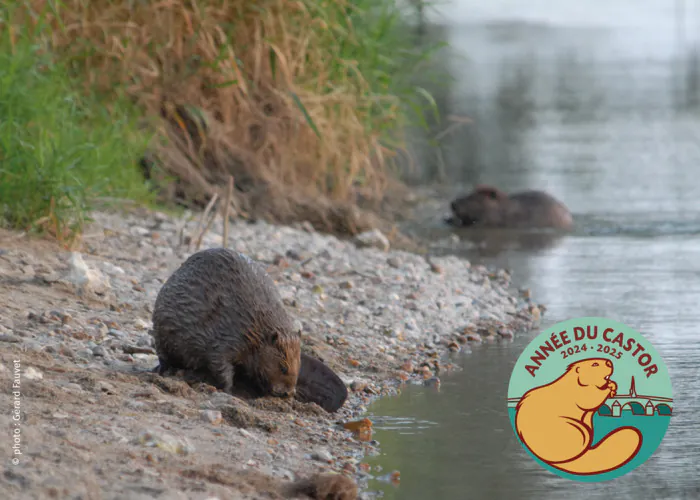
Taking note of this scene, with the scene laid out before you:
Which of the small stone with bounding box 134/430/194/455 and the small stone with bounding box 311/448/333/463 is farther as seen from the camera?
the small stone with bounding box 311/448/333/463

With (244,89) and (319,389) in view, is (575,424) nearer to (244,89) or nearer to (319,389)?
(319,389)

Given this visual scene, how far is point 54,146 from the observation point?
6.04 meters

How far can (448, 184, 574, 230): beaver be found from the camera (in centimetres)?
985

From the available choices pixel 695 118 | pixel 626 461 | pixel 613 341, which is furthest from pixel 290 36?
pixel 695 118

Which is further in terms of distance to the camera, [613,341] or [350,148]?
[350,148]

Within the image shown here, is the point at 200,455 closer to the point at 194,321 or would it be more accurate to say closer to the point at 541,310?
the point at 194,321

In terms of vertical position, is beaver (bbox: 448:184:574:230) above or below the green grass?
below

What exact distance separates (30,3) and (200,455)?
15.8ft

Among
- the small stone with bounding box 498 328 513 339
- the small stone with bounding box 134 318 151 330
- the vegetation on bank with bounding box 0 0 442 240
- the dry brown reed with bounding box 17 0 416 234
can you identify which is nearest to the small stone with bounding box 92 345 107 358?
the small stone with bounding box 134 318 151 330

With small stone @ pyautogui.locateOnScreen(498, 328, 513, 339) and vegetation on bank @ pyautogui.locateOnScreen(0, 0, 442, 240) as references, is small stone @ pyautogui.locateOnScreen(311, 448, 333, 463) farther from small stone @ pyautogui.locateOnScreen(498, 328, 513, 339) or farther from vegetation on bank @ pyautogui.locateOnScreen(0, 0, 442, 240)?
vegetation on bank @ pyautogui.locateOnScreen(0, 0, 442, 240)

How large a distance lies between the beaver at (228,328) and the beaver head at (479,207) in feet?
18.3

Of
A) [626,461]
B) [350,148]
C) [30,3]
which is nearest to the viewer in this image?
[626,461]

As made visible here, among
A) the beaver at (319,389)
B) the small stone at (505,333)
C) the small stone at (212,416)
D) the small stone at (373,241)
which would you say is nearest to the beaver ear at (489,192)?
the small stone at (373,241)

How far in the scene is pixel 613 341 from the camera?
4.83m
